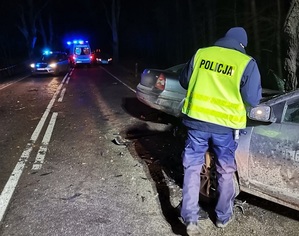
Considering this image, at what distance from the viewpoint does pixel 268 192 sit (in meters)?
3.33

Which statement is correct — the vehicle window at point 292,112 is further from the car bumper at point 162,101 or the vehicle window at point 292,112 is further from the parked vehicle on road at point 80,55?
the parked vehicle on road at point 80,55

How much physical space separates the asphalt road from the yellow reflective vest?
120 centimetres

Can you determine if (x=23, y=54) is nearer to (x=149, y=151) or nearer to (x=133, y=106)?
(x=133, y=106)

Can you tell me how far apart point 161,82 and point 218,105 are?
3.96m

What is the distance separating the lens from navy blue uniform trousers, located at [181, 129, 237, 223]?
314 centimetres

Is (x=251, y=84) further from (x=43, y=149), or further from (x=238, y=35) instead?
(x=43, y=149)

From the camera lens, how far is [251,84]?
2.90 m

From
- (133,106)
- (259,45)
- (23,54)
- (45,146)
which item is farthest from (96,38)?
(45,146)

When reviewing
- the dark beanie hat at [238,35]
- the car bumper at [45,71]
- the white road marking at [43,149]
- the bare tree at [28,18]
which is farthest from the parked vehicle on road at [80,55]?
the dark beanie hat at [238,35]

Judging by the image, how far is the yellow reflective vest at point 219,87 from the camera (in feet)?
9.52

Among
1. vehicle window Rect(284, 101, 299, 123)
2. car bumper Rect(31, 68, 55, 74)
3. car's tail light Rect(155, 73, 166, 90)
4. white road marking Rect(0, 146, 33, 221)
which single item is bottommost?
car bumper Rect(31, 68, 55, 74)

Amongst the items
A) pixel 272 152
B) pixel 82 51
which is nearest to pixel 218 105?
pixel 272 152

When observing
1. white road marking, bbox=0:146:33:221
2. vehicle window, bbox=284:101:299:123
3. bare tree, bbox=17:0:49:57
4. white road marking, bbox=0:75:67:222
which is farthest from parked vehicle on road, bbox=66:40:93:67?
vehicle window, bbox=284:101:299:123

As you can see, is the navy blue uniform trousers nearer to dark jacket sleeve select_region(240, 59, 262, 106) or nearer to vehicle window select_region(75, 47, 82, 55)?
dark jacket sleeve select_region(240, 59, 262, 106)
